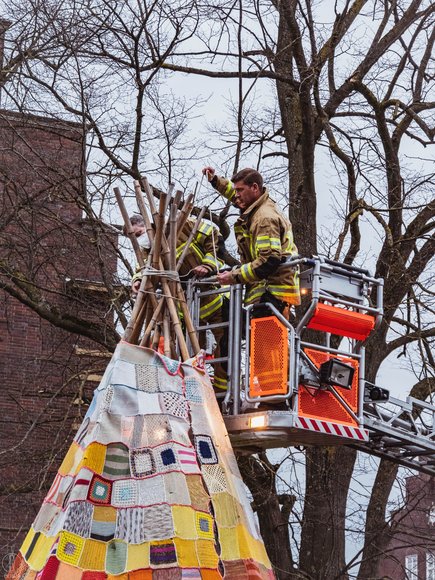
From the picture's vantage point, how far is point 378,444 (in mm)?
10750

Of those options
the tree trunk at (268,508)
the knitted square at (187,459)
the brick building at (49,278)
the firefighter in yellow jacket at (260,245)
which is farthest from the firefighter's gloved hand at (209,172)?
the tree trunk at (268,508)

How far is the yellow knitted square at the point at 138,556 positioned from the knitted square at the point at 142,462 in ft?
1.51

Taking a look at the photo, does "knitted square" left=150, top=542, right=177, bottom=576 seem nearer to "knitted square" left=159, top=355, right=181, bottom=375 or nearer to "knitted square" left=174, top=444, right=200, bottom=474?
"knitted square" left=174, top=444, right=200, bottom=474

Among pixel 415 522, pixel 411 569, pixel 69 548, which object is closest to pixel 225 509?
pixel 69 548

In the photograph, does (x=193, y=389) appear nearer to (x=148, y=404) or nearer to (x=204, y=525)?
(x=148, y=404)

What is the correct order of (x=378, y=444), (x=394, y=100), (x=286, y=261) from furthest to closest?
(x=394, y=100)
(x=378, y=444)
(x=286, y=261)

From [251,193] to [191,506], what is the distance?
2482 mm

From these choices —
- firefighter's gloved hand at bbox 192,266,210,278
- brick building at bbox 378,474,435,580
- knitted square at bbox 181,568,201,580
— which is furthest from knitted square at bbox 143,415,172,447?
brick building at bbox 378,474,435,580

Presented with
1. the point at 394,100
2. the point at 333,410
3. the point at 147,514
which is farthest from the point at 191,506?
the point at 394,100

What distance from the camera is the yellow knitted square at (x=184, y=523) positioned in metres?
7.87

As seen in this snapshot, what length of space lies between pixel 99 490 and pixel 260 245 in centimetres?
219

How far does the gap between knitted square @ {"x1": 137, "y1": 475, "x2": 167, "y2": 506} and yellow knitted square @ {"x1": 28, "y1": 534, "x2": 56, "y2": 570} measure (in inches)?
24.6

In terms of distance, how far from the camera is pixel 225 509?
824cm

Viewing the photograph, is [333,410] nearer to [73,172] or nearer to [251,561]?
[251,561]
